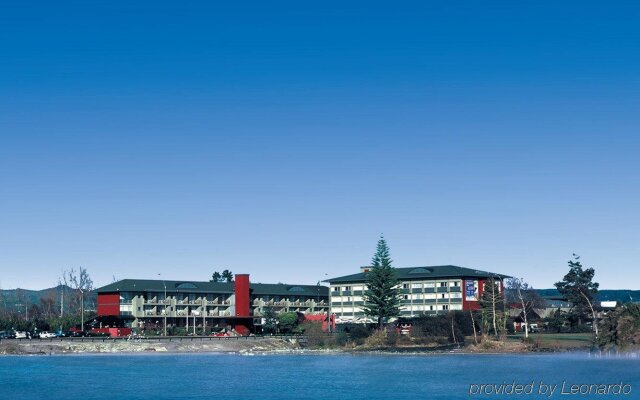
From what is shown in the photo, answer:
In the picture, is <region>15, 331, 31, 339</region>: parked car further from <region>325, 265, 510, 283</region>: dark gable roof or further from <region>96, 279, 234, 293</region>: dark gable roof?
<region>325, 265, 510, 283</region>: dark gable roof

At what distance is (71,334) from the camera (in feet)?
469

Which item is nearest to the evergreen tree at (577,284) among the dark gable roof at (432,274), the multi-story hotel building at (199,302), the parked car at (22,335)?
the dark gable roof at (432,274)

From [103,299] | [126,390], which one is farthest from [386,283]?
[126,390]

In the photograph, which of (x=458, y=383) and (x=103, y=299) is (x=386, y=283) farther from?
(x=458, y=383)

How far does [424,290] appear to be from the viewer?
510 feet

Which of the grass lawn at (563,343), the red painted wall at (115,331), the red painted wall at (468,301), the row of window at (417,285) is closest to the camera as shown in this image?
the grass lawn at (563,343)

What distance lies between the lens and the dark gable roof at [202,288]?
155125 millimetres

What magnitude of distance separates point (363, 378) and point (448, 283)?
8068 centimetres

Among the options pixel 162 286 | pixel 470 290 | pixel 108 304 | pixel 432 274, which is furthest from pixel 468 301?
pixel 108 304

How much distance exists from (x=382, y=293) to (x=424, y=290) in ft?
61.2

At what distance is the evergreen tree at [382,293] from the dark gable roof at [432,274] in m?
14.6

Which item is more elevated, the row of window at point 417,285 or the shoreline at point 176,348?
the row of window at point 417,285

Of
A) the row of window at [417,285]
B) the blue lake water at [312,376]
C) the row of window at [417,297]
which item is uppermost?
the row of window at [417,285]

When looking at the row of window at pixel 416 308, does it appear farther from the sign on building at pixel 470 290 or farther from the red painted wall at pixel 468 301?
the sign on building at pixel 470 290
